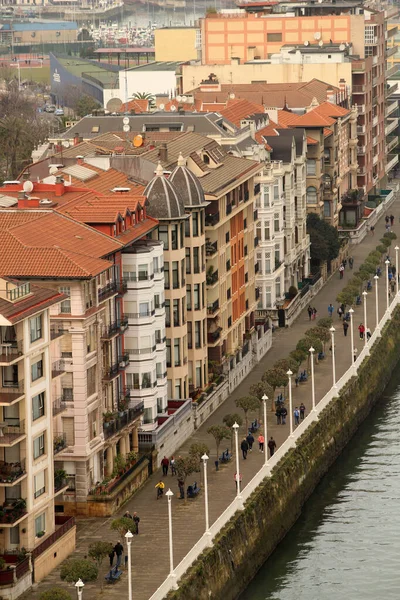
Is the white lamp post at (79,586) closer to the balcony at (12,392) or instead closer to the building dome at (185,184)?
the balcony at (12,392)

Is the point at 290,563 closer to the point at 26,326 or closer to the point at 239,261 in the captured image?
the point at 26,326

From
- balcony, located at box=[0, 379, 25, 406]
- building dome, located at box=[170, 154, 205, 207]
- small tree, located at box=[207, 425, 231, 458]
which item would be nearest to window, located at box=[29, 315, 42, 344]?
balcony, located at box=[0, 379, 25, 406]

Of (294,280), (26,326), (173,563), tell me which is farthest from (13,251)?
(294,280)

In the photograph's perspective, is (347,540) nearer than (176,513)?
No

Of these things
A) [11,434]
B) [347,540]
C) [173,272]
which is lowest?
[347,540]

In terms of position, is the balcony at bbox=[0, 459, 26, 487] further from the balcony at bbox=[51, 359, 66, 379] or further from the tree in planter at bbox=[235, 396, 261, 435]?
the tree in planter at bbox=[235, 396, 261, 435]

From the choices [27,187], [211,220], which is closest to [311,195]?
[211,220]

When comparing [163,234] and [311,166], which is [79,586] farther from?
[311,166]
